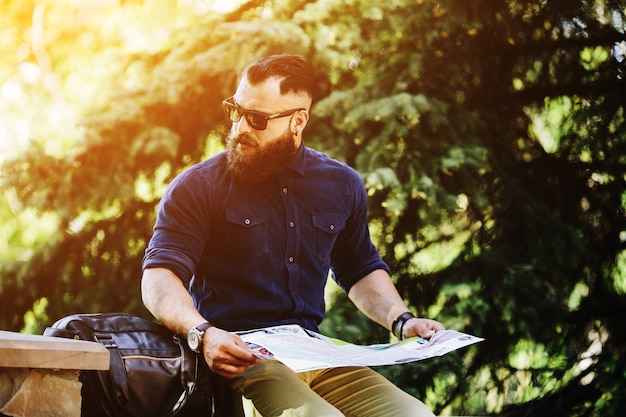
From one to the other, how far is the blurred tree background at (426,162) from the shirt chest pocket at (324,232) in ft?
4.88

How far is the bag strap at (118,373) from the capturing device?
1.79 meters

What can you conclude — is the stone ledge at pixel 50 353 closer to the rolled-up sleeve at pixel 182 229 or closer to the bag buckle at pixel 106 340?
the bag buckle at pixel 106 340

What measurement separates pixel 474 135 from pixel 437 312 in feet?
3.10

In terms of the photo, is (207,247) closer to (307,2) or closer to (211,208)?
(211,208)

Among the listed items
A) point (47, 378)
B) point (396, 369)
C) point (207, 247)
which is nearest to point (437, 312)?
point (396, 369)

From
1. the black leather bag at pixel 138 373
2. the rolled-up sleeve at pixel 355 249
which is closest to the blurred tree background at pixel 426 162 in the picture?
the rolled-up sleeve at pixel 355 249

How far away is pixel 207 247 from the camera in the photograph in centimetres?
223

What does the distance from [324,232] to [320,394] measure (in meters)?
0.46

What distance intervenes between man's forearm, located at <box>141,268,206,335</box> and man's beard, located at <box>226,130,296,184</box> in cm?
36

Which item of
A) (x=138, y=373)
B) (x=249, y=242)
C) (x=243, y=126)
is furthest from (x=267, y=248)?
(x=138, y=373)

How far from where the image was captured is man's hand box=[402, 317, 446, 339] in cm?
224

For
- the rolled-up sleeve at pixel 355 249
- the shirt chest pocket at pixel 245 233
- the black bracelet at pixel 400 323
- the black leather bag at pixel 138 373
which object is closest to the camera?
the black leather bag at pixel 138 373

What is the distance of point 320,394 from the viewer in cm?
218

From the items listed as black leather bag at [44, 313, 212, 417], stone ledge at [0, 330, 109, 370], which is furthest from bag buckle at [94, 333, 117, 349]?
stone ledge at [0, 330, 109, 370]
